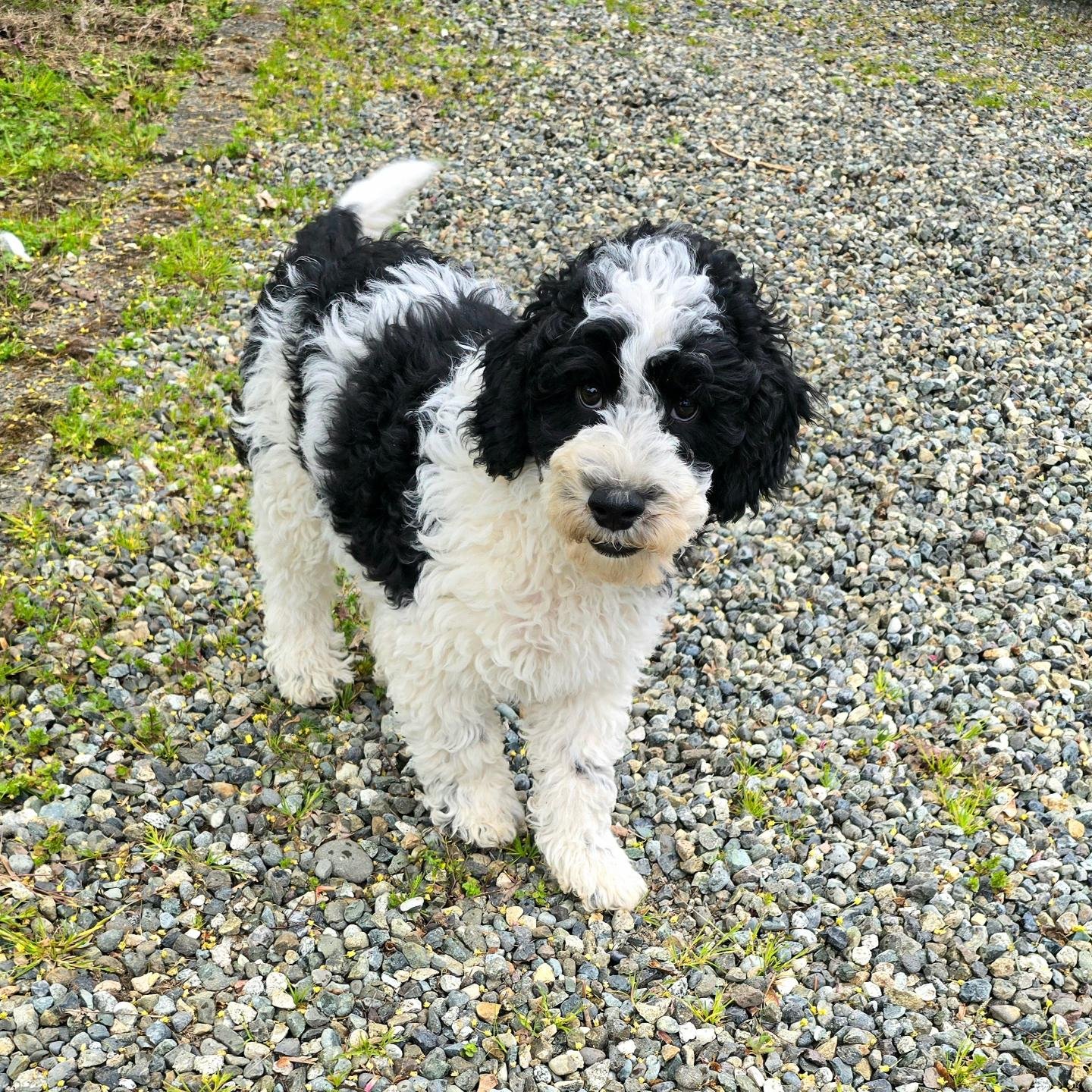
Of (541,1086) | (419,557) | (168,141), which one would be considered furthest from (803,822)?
(168,141)

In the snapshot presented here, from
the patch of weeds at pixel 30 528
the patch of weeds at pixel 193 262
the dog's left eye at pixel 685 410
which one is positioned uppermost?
the dog's left eye at pixel 685 410

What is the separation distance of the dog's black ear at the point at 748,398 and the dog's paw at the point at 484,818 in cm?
129

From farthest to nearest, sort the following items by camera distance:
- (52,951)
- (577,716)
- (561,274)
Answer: (577,716) → (52,951) → (561,274)

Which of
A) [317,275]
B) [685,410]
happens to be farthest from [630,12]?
[685,410]

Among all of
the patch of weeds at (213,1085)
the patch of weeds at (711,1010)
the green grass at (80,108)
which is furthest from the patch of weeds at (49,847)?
the green grass at (80,108)

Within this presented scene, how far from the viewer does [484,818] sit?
11.8ft

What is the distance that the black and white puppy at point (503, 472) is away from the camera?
2652mm

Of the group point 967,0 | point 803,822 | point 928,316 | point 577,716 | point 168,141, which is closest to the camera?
point 577,716

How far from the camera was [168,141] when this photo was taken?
7645 millimetres

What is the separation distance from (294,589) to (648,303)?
6.80 feet

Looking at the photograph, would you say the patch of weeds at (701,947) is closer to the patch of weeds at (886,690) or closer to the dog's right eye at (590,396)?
the patch of weeds at (886,690)

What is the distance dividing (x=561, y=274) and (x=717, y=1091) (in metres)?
2.33

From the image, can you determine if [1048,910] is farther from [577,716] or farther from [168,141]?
[168,141]

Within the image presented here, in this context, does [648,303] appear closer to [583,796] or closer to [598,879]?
[583,796]
